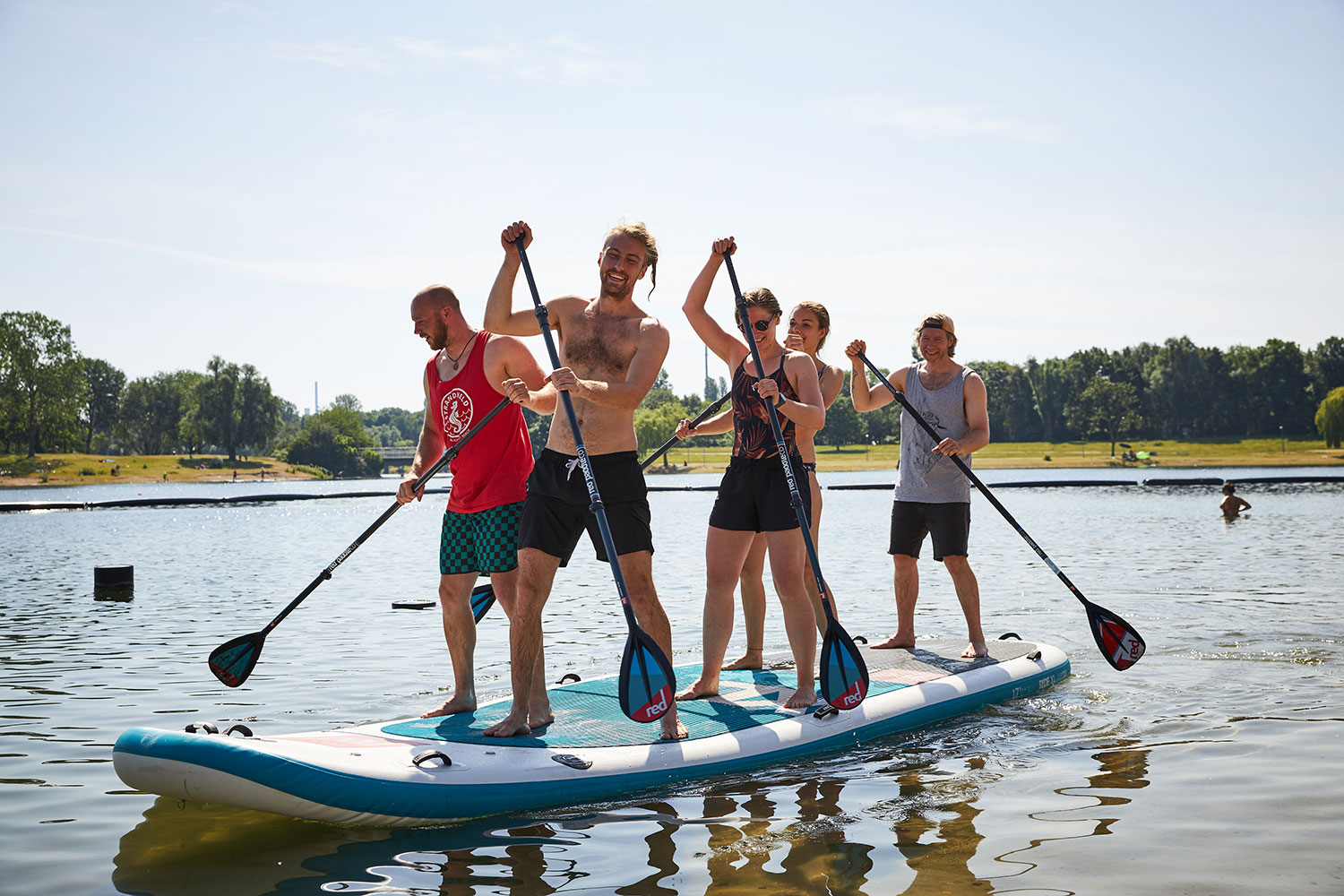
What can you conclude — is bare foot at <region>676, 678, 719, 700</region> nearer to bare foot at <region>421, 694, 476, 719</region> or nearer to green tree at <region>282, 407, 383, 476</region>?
bare foot at <region>421, 694, 476, 719</region>

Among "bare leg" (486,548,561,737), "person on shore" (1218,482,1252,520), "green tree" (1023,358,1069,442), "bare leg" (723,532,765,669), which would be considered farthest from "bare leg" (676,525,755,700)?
"green tree" (1023,358,1069,442)

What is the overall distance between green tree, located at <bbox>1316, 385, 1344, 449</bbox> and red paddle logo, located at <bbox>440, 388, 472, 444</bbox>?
115 metres

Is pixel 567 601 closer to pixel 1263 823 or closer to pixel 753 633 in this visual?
→ pixel 753 633

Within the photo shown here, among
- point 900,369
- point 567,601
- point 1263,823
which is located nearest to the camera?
point 1263,823

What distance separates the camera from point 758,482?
6.56 meters

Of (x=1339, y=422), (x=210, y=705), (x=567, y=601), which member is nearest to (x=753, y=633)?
(x=210, y=705)

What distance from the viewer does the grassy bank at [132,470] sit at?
94.1m

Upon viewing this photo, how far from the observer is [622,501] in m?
5.59

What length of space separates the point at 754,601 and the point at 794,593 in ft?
4.33

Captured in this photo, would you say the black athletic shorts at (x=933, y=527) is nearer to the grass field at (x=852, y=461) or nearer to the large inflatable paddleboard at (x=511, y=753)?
the large inflatable paddleboard at (x=511, y=753)

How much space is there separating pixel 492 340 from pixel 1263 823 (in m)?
4.51

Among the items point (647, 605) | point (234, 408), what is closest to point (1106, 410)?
point (234, 408)

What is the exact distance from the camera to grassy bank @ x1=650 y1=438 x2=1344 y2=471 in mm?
99312

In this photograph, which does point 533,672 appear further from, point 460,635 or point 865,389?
point 865,389
